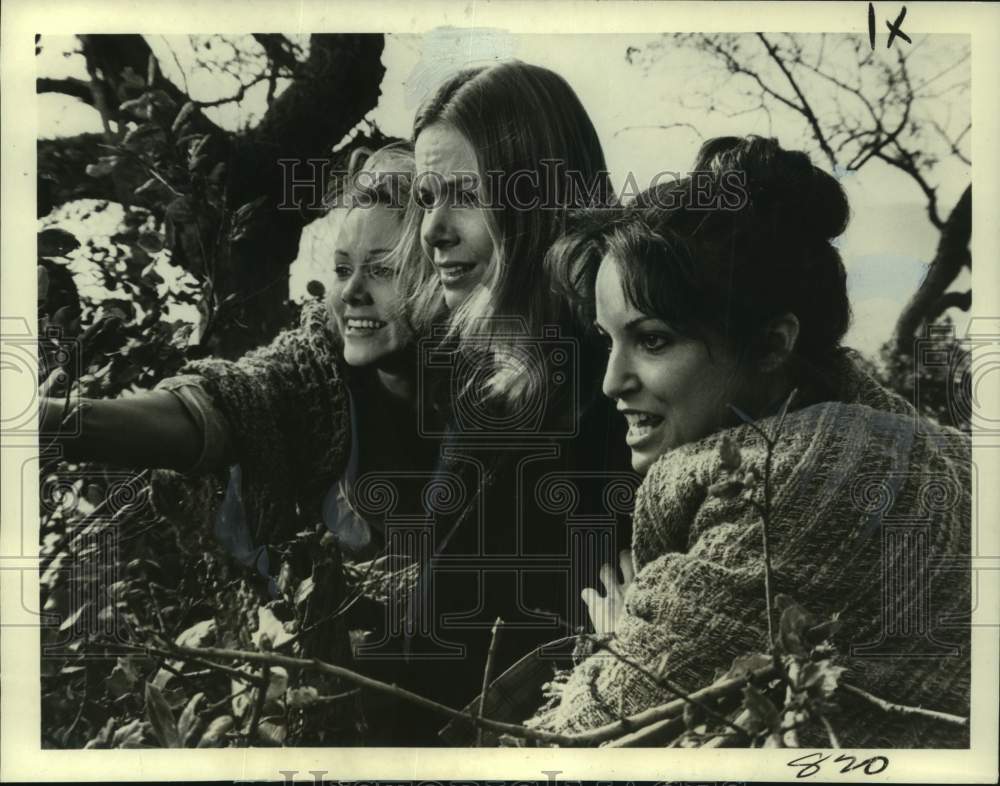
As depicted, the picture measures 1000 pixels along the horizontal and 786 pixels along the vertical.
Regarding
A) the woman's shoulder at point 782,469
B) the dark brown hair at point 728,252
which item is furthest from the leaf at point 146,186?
the woman's shoulder at point 782,469

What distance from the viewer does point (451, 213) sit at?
1.82m

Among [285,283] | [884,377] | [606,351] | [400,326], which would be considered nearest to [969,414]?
[884,377]

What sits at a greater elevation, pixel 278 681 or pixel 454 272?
pixel 454 272

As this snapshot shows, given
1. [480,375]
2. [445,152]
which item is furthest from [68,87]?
[480,375]

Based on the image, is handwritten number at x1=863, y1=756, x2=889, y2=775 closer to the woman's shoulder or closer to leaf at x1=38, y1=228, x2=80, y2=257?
the woman's shoulder

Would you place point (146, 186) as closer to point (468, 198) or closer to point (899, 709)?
point (468, 198)

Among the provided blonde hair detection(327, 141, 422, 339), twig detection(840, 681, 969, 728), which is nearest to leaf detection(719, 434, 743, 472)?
twig detection(840, 681, 969, 728)

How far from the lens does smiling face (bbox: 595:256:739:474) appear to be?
179 centimetres

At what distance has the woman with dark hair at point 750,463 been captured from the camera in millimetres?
1778

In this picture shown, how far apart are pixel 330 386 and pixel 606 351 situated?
0.54m

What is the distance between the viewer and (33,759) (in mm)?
1840

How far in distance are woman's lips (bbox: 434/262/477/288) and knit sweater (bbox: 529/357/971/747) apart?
0.52 m

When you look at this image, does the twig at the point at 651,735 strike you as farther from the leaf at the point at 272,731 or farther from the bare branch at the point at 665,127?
the bare branch at the point at 665,127

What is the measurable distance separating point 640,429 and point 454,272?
18.5 inches
